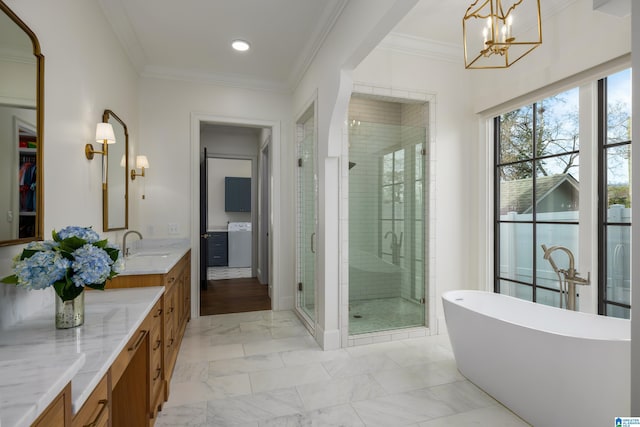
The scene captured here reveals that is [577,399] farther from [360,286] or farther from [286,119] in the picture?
[286,119]

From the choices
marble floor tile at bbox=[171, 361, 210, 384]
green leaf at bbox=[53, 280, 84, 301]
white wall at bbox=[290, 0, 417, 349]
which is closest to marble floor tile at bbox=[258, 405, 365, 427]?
marble floor tile at bbox=[171, 361, 210, 384]

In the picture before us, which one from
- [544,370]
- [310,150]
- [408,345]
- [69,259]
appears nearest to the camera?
[69,259]

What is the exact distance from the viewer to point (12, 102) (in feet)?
4.32

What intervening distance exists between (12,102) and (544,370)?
2831 mm

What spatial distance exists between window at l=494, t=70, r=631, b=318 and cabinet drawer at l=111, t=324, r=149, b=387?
108 inches

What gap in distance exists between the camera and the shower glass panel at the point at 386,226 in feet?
10.3

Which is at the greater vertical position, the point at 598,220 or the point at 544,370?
the point at 598,220

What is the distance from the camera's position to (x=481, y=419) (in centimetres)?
191

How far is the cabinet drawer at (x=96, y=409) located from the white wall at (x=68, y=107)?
56cm

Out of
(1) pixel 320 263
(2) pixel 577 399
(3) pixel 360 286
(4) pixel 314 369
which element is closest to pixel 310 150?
(1) pixel 320 263

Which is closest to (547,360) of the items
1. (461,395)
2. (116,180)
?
(461,395)

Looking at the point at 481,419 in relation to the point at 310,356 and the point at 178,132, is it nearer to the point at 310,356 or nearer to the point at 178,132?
the point at 310,356

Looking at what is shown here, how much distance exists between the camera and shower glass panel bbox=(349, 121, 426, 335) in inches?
124

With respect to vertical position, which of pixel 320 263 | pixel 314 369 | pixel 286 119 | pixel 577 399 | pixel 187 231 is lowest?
pixel 314 369
